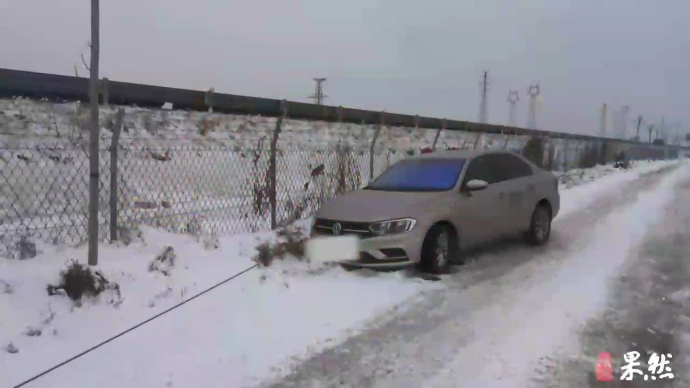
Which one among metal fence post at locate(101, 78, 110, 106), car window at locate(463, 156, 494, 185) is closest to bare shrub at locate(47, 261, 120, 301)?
car window at locate(463, 156, 494, 185)

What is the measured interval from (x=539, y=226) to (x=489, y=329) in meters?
4.18

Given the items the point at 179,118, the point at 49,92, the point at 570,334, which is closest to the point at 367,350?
the point at 570,334

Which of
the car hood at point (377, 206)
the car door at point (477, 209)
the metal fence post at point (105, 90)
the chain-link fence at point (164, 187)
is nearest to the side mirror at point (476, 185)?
the car door at point (477, 209)

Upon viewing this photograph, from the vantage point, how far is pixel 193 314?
5012 millimetres

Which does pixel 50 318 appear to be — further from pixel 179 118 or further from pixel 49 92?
pixel 179 118

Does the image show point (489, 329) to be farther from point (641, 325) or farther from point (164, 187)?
point (164, 187)

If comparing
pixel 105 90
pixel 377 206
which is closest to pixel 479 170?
pixel 377 206

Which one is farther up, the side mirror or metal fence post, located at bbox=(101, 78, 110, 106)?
metal fence post, located at bbox=(101, 78, 110, 106)

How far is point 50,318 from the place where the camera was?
4.50m

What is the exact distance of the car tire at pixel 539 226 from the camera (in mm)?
8406

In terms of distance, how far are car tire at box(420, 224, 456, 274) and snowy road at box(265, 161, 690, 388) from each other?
0.81 feet

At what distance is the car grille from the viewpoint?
6.42 m

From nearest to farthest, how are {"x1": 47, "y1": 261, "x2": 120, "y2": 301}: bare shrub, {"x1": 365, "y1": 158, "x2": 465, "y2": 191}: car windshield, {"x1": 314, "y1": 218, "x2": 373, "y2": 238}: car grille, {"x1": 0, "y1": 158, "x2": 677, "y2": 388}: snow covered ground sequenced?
{"x1": 0, "y1": 158, "x2": 677, "y2": 388}: snow covered ground
{"x1": 47, "y1": 261, "x2": 120, "y2": 301}: bare shrub
{"x1": 314, "y1": 218, "x2": 373, "y2": 238}: car grille
{"x1": 365, "y1": 158, "x2": 465, "y2": 191}: car windshield

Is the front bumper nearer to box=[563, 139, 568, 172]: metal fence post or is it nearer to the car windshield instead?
the car windshield
